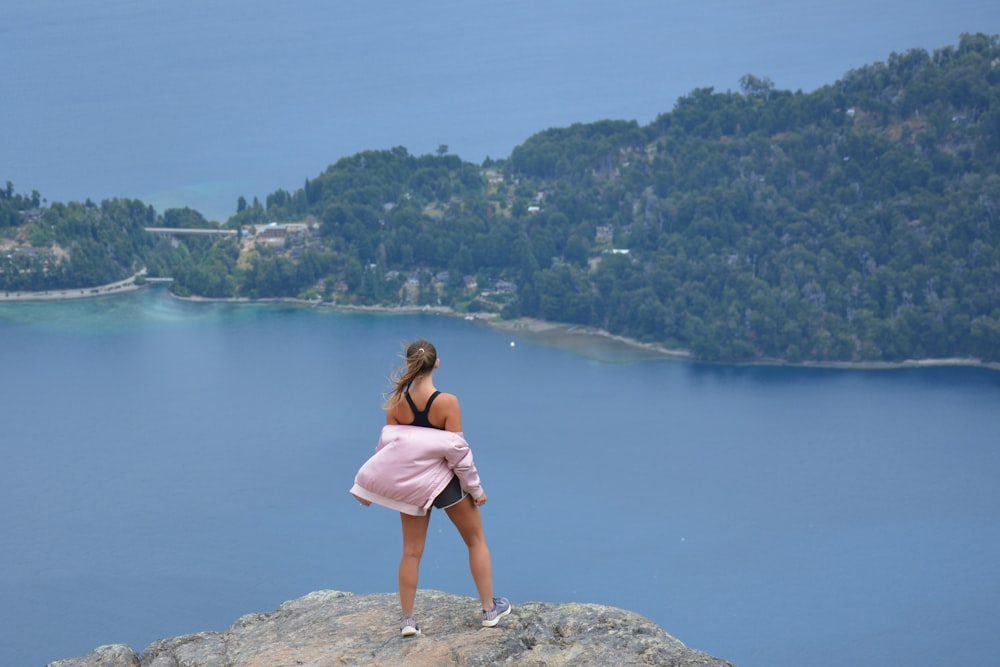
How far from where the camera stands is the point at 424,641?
6797 mm

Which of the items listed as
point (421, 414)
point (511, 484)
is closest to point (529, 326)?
point (511, 484)

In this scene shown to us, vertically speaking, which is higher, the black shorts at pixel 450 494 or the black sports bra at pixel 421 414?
the black sports bra at pixel 421 414

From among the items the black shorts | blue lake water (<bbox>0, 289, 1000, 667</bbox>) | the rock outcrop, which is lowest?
blue lake water (<bbox>0, 289, 1000, 667</bbox>)

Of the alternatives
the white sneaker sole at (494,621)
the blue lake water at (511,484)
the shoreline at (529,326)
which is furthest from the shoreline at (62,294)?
the white sneaker sole at (494,621)

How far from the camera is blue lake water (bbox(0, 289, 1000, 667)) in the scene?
35750 mm

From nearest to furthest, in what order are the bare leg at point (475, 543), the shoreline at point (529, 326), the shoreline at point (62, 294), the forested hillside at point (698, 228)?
1. the bare leg at point (475, 543)
2. the shoreline at point (529, 326)
3. the forested hillside at point (698, 228)
4. the shoreline at point (62, 294)

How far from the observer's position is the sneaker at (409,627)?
686 centimetres

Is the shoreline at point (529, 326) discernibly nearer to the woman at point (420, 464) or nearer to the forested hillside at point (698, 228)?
the forested hillside at point (698, 228)

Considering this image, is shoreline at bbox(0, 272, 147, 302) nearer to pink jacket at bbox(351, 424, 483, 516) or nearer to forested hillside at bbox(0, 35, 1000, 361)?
forested hillside at bbox(0, 35, 1000, 361)

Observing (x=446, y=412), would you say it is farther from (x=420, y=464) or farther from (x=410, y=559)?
(x=410, y=559)

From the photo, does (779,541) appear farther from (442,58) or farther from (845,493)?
(442,58)

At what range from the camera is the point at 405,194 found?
203 feet

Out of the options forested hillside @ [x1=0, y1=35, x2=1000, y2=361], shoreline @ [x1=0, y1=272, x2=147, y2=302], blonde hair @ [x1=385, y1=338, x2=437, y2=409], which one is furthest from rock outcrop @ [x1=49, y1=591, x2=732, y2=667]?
shoreline @ [x1=0, y1=272, x2=147, y2=302]

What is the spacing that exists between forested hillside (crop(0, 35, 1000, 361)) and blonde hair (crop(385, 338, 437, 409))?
4533 cm
